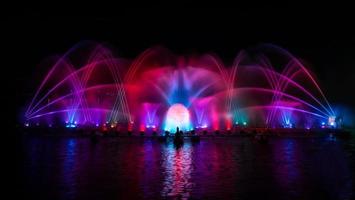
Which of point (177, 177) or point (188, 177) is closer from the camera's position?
point (188, 177)

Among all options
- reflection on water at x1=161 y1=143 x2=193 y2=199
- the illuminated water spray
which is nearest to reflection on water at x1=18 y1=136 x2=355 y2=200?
reflection on water at x1=161 y1=143 x2=193 y2=199

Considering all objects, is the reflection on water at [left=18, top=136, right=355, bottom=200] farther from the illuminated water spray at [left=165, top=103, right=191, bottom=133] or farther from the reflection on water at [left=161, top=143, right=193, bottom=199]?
the illuminated water spray at [left=165, top=103, right=191, bottom=133]

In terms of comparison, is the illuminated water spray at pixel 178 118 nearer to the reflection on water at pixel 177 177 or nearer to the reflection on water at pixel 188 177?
the reflection on water at pixel 188 177

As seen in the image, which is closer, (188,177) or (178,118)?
(188,177)

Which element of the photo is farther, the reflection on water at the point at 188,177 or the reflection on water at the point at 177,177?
the reflection on water at the point at 177,177

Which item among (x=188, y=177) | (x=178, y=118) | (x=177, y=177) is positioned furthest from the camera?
(x=178, y=118)

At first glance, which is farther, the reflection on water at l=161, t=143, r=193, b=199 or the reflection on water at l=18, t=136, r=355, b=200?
the reflection on water at l=161, t=143, r=193, b=199

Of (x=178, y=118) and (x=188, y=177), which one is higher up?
(x=178, y=118)

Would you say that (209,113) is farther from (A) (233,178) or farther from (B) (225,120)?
(A) (233,178)

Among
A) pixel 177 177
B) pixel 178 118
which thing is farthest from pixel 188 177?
pixel 178 118

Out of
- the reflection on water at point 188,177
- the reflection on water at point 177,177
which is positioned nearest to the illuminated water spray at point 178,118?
the reflection on water at point 188,177

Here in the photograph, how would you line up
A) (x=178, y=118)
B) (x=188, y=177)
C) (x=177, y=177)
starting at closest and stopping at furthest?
(x=188, y=177) → (x=177, y=177) → (x=178, y=118)

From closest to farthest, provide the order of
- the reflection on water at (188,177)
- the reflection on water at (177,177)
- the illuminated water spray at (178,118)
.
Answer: the reflection on water at (188,177) < the reflection on water at (177,177) < the illuminated water spray at (178,118)

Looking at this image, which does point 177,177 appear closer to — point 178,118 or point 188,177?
point 188,177
